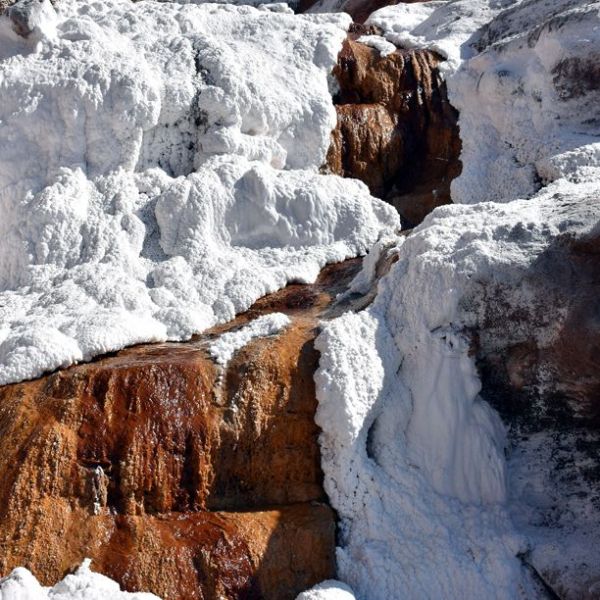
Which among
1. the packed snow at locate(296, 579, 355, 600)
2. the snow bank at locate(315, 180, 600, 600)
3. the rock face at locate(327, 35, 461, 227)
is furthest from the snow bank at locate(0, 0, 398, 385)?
the packed snow at locate(296, 579, 355, 600)

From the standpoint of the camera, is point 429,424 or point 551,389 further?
point 429,424

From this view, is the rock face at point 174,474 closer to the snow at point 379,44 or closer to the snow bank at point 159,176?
the snow bank at point 159,176

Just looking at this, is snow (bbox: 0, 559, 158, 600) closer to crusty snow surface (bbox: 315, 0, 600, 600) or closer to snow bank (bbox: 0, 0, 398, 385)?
crusty snow surface (bbox: 315, 0, 600, 600)

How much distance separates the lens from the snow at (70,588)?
173 inches

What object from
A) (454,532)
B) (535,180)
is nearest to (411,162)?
(535,180)

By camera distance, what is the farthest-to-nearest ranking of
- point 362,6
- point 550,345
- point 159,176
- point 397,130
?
1. point 362,6
2. point 397,130
3. point 159,176
4. point 550,345

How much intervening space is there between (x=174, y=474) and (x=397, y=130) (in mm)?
4655

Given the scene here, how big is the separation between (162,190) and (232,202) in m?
0.59

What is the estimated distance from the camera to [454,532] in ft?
17.0

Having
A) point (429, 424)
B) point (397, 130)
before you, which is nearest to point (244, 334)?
point (429, 424)

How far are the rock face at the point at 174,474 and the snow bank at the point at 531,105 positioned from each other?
2.99m

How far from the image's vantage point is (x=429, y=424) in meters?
5.42

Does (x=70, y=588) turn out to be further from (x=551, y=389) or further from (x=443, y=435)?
(x=551, y=389)

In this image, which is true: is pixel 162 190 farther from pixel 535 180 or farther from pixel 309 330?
pixel 535 180
